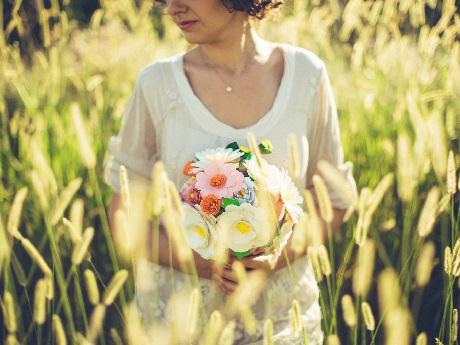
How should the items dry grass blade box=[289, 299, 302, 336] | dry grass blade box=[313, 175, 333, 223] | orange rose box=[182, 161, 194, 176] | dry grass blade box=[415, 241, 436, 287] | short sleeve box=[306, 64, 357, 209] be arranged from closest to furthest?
dry grass blade box=[289, 299, 302, 336] → dry grass blade box=[313, 175, 333, 223] → dry grass blade box=[415, 241, 436, 287] → orange rose box=[182, 161, 194, 176] → short sleeve box=[306, 64, 357, 209]

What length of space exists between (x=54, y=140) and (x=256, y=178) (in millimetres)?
1524

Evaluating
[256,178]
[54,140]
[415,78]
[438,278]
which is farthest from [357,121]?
[256,178]

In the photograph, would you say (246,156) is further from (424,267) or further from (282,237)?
(424,267)

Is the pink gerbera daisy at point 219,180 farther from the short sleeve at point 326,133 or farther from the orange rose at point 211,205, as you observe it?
the short sleeve at point 326,133

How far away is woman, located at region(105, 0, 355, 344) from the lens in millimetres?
1638

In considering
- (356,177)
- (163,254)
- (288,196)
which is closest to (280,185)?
(288,196)

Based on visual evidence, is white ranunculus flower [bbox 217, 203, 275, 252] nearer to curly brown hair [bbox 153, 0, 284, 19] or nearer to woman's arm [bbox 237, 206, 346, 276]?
woman's arm [bbox 237, 206, 346, 276]

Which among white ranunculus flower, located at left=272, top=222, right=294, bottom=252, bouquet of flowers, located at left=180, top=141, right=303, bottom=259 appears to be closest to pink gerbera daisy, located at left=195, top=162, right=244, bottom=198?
bouquet of flowers, located at left=180, top=141, right=303, bottom=259

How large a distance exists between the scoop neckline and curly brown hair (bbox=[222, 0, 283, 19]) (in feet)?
0.52

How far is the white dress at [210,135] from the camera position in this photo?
1641 mm

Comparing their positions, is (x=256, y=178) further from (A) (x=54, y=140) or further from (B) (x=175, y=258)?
(A) (x=54, y=140)

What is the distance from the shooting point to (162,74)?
5.49 ft

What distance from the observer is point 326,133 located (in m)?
1.75

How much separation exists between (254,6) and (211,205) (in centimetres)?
56
